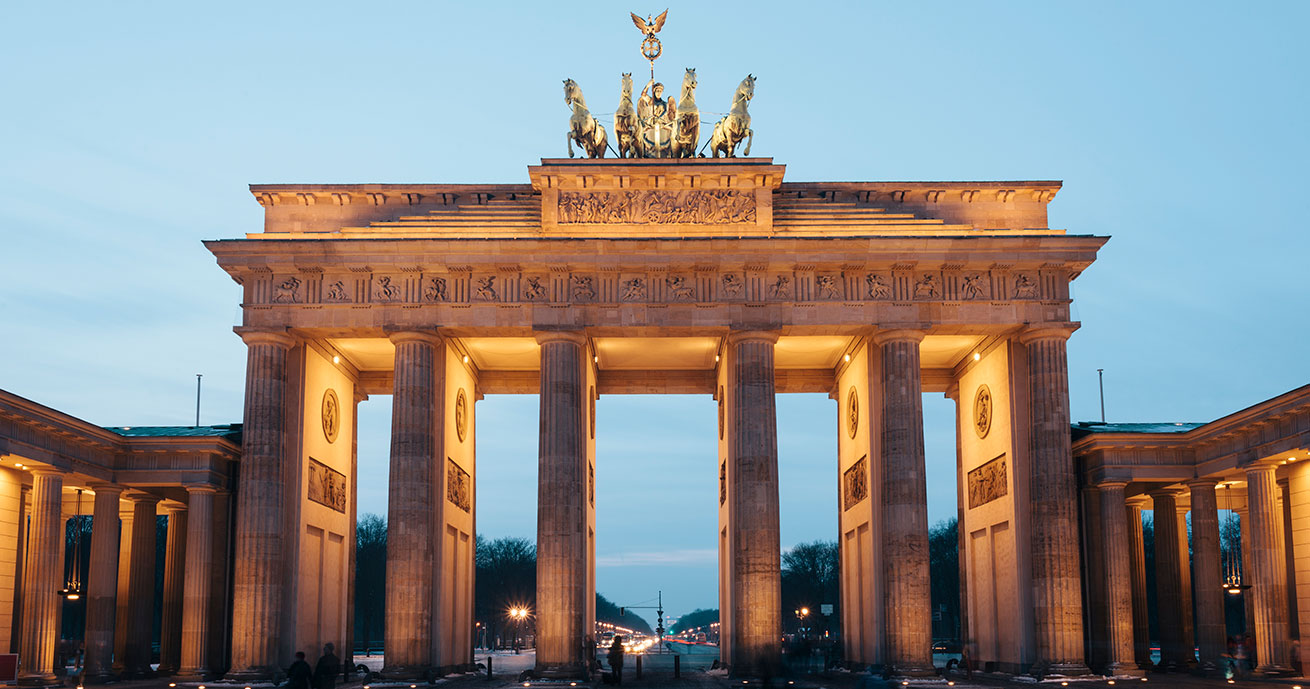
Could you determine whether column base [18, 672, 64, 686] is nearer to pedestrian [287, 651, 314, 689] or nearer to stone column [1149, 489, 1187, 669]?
pedestrian [287, 651, 314, 689]

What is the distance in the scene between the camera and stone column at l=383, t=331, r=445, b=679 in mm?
39000

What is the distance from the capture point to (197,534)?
40.8 m

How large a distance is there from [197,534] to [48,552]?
498cm

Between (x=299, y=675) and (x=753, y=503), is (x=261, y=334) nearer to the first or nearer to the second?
(x=753, y=503)

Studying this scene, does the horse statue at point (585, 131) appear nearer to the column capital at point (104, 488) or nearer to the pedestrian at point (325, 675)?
the column capital at point (104, 488)

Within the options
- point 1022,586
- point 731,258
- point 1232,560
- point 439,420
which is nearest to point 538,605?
point 439,420

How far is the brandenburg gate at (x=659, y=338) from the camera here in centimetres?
3953

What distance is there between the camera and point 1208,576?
40750 mm

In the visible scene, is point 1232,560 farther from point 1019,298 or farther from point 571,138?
point 571,138

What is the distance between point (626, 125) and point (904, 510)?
1656 cm

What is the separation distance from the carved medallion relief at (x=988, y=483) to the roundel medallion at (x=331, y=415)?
79.0 ft

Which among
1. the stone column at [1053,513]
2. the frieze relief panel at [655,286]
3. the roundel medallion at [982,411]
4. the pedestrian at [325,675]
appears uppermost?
the frieze relief panel at [655,286]

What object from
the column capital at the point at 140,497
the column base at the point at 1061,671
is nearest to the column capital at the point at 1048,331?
the column base at the point at 1061,671

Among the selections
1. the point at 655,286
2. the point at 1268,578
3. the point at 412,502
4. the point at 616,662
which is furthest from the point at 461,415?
the point at 1268,578
